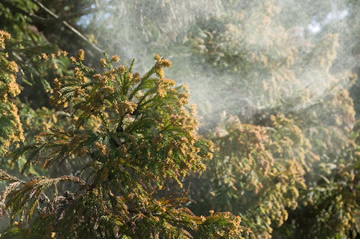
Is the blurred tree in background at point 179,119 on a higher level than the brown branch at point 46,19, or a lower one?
lower

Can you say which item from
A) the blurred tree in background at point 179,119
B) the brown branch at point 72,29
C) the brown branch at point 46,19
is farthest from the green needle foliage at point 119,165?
the brown branch at point 46,19

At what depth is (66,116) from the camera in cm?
137

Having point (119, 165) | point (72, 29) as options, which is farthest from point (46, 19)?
point (119, 165)

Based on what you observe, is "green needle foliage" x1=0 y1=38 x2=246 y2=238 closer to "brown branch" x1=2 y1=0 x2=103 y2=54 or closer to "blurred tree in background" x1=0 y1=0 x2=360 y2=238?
"blurred tree in background" x1=0 y1=0 x2=360 y2=238

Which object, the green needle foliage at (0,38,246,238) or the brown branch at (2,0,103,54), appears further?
the brown branch at (2,0,103,54)

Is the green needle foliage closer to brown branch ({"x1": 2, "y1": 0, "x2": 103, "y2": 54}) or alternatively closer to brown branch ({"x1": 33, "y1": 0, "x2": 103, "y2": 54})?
brown branch ({"x1": 33, "y1": 0, "x2": 103, "y2": 54})

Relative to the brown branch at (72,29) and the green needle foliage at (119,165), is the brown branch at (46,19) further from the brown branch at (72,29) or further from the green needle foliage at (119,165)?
the green needle foliage at (119,165)

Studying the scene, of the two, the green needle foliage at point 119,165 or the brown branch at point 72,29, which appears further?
the brown branch at point 72,29

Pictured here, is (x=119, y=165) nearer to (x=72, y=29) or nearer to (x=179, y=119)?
(x=179, y=119)

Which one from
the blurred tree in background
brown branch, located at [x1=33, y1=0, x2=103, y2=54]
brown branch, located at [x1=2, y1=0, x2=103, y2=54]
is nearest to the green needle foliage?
the blurred tree in background

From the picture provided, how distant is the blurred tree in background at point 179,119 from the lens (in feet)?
3.34

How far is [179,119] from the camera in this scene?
100 centimetres

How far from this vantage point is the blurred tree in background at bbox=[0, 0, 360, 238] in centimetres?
102

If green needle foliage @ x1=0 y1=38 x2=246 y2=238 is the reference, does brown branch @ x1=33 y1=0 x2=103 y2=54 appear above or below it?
above
